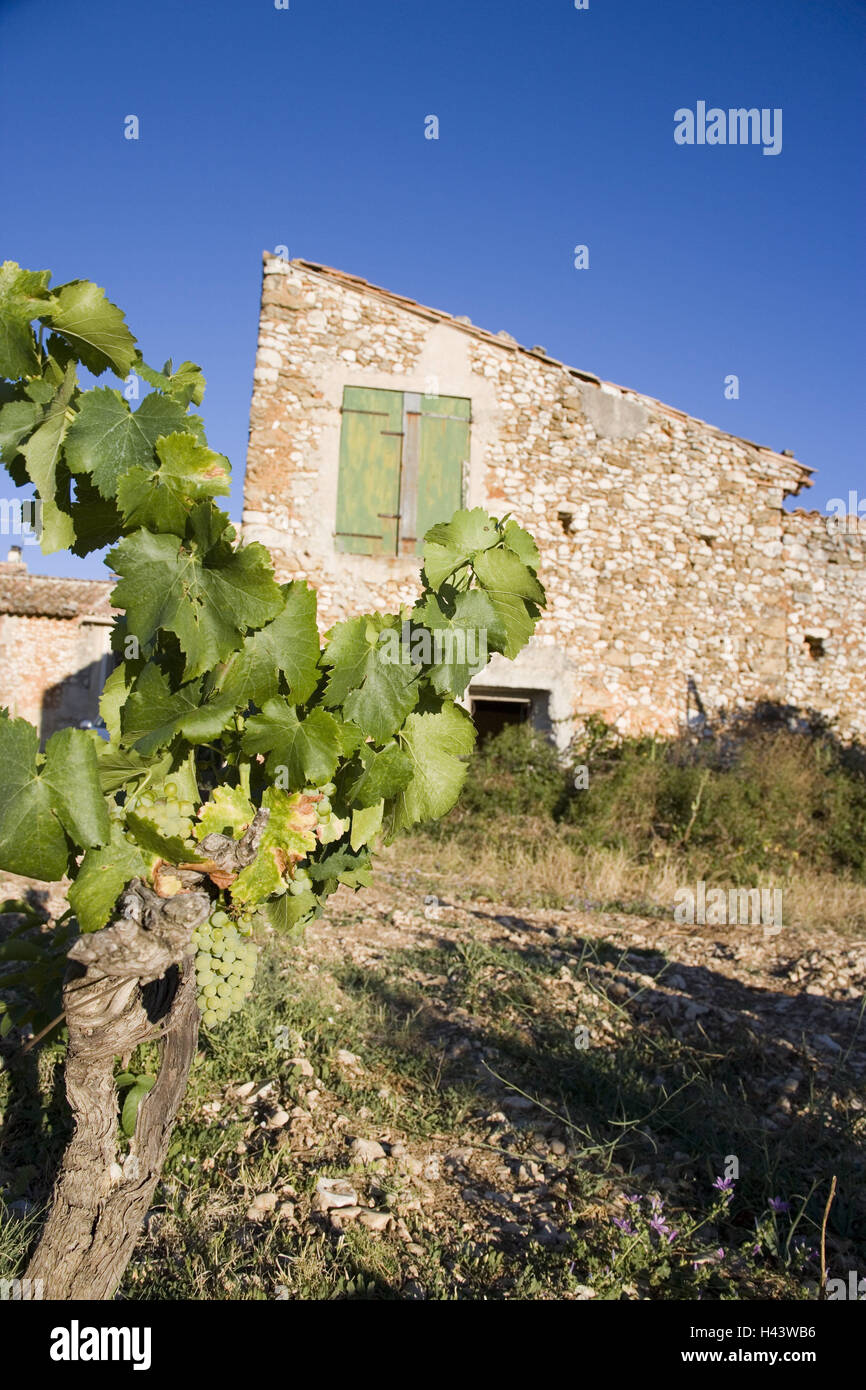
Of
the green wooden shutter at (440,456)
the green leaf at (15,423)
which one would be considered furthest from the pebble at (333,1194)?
the green wooden shutter at (440,456)

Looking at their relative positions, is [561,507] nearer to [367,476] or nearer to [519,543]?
[367,476]

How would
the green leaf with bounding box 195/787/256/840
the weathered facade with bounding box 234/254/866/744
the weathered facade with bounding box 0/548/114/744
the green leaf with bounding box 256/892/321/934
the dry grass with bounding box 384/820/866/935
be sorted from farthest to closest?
1. the weathered facade with bounding box 0/548/114/744
2. the weathered facade with bounding box 234/254/866/744
3. the dry grass with bounding box 384/820/866/935
4. the green leaf with bounding box 256/892/321/934
5. the green leaf with bounding box 195/787/256/840

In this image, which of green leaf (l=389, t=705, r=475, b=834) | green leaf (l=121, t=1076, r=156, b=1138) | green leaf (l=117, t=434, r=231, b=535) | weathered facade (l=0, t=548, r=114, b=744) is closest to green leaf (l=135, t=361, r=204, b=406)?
green leaf (l=117, t=434, r=231, b=535)

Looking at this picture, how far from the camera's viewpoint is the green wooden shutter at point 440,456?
8.64 meters

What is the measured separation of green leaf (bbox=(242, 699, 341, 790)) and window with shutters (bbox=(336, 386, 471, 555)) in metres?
6.61

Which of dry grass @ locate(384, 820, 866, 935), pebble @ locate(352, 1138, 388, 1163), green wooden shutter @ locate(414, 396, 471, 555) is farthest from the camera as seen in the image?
→ green wooden shutter @ locate(414, 396, 471, 555)

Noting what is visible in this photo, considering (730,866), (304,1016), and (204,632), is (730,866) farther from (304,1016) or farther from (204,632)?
(204,632)

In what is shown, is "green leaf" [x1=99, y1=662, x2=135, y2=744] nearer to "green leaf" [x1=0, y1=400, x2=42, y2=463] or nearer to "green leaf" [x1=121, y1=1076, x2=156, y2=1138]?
"green leaf" [x1=0, y1=400, x2=42, y2=463]

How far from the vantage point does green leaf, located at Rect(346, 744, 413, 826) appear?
2.11 m

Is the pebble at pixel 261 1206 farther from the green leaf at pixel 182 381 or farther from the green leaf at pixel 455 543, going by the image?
the green leaf at pixel 182 381

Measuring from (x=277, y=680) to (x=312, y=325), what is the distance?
7.63m

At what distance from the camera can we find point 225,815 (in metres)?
2.02

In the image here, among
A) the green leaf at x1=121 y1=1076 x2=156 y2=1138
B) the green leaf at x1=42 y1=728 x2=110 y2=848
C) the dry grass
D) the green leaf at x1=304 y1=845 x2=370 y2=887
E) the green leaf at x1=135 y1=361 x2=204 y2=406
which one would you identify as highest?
the green leaf at x1=135 y1=361 x2=204 y2=406

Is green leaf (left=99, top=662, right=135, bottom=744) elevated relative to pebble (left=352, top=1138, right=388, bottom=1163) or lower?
elevated
